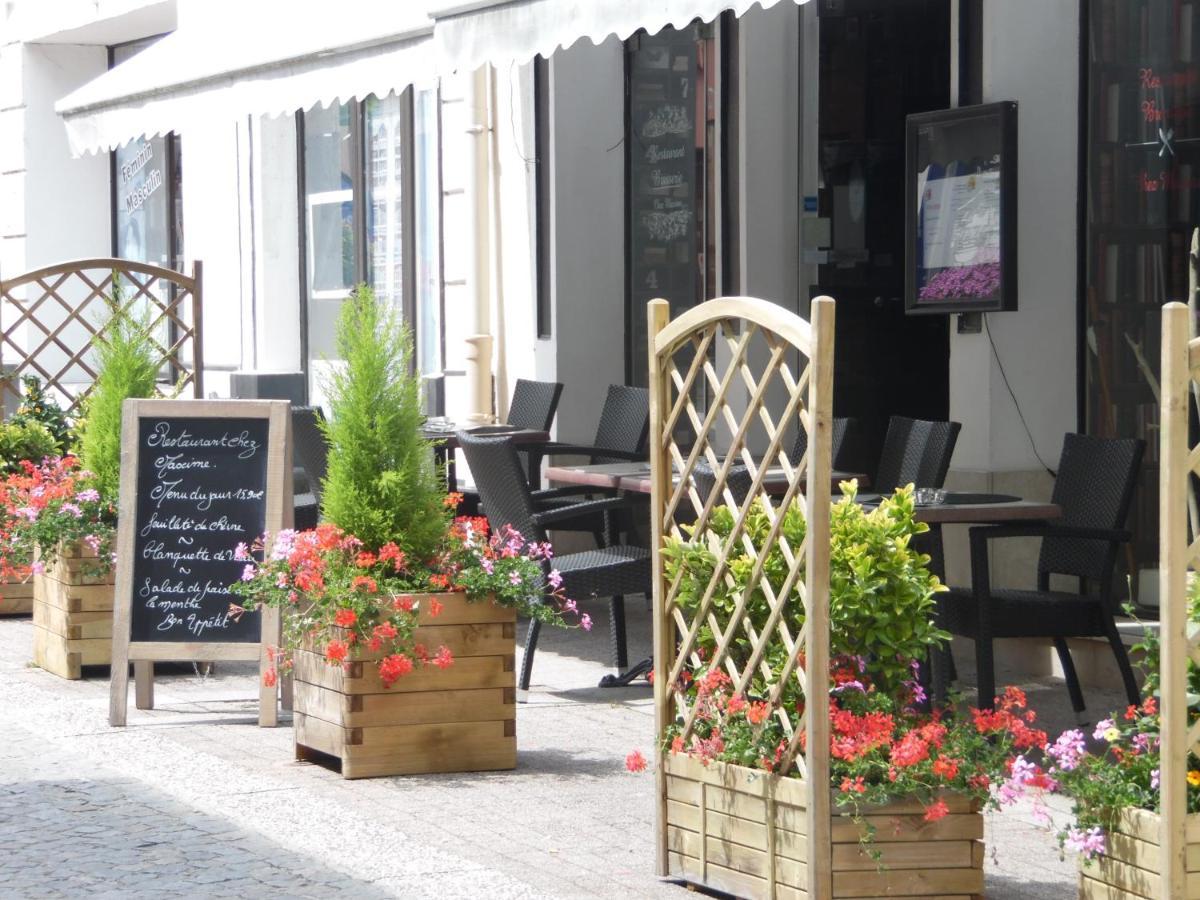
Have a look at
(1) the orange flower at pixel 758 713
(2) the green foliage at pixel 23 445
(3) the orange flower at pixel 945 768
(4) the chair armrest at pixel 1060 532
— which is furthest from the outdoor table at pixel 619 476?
(2) the green foliage at pixel 23 445

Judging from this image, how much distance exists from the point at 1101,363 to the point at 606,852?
163 inches

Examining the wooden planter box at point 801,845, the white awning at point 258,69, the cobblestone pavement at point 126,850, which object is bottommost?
the cobblestone pavement at point 126,850

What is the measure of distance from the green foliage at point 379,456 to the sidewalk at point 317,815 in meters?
0.81

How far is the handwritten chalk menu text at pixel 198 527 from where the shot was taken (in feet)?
24.8

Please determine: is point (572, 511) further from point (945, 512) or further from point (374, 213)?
point (374, 213)

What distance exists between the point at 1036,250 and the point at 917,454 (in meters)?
1.31

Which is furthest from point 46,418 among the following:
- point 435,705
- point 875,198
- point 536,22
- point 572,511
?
point 435,705

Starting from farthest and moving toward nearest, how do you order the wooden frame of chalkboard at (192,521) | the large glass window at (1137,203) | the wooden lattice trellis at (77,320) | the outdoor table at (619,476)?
the wooden lattice trellis at (77,320) < the large glass window at (1137,203) < the outdoor table at (619,476) < the wooden frame of chalkboard at (192,521)

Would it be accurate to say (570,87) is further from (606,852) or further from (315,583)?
(606,852)

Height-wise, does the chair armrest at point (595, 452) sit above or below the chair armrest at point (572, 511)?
above

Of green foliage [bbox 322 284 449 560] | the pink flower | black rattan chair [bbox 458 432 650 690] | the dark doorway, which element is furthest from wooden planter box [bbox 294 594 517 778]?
the dark doorway

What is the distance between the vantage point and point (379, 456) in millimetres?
6680

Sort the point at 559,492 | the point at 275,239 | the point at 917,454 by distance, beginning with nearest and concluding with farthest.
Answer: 1. the point at 917,454
2. the point at 559,492
3. the point at 275,239

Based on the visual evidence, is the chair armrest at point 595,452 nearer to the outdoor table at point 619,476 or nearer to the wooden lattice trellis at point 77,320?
the outdoor table at point 619,476
